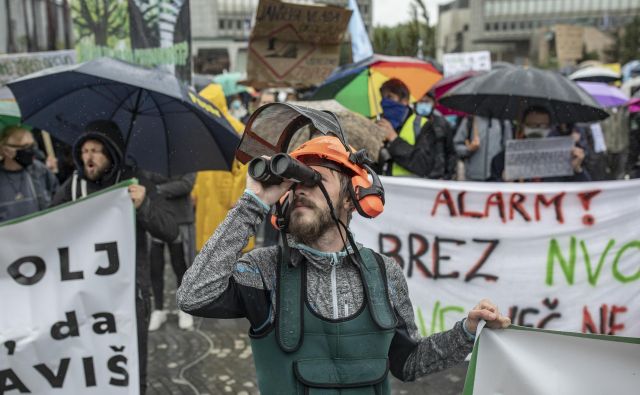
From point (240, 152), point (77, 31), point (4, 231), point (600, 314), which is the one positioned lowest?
point (600, 314)

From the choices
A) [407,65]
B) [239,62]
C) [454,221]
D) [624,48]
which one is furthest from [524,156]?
[239,62]

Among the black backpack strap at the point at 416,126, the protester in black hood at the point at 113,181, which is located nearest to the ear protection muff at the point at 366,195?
the protester in black hood at the point at 113,181

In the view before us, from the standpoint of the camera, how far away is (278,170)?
165 cm

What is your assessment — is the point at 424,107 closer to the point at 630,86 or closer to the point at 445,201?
the point at 445,201

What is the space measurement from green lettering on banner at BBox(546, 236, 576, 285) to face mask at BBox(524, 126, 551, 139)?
1050 millimetres

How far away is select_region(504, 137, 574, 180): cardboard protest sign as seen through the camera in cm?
474

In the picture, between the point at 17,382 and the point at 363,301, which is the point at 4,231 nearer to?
the point at 17,382

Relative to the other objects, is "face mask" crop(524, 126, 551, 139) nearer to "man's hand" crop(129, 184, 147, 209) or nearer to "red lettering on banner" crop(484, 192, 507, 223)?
"red lettering on banner" crop(484, 192, 507, 223)

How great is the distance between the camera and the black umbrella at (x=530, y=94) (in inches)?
181

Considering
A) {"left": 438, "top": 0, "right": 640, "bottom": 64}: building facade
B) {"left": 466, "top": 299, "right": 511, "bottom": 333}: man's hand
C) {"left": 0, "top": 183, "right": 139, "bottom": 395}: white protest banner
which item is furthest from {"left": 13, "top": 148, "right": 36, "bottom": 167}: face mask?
{"left": 438, "top": 0, "right": 640, "bottom": 64}: building facade

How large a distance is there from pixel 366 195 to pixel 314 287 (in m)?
0.30

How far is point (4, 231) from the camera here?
2.99 m

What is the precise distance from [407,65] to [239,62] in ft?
186

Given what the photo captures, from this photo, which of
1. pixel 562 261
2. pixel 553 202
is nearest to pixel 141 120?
pixel 553 202
